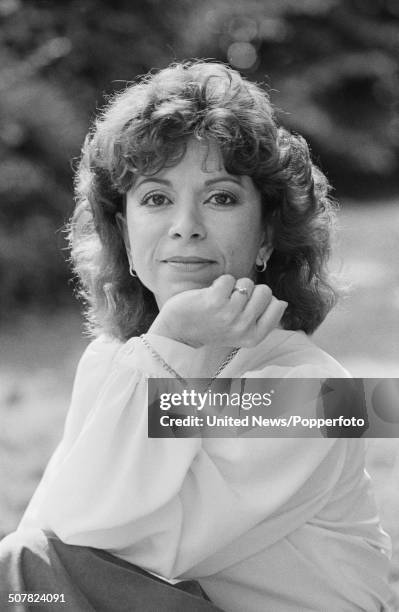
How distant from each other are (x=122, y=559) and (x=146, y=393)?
0.14 m

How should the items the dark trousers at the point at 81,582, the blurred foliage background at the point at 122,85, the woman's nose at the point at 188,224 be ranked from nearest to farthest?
the dark trousers at the point at 81,582 < the woman's nose at the point at 188,224 < the blurred foliage background at the point at 122,85

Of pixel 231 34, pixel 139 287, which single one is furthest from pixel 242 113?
pixel 231 34

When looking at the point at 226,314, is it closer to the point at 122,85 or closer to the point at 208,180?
the point at 208,180

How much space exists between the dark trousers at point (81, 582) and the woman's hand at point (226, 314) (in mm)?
200

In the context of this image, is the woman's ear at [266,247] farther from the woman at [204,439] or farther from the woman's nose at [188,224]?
the woman's nose at [188,224]

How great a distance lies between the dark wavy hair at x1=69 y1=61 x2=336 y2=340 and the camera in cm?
80

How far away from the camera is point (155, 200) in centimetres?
81

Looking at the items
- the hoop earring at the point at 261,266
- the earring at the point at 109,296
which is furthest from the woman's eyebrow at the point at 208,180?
the earring at the point at 109,296

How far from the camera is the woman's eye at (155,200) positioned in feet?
2.64

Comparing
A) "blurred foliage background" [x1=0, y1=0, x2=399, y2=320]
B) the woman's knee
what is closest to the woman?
the woman's knee

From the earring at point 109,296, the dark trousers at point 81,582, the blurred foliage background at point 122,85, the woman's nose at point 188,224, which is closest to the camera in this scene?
the dark trousers at point 81,582

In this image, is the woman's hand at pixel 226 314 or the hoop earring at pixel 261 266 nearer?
the woman's hand at pixel 226 314

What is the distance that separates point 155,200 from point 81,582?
1.16ft

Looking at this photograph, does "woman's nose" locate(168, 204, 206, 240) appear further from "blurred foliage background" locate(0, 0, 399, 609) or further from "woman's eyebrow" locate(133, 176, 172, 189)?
"blurred foliage background" locate(0, 0, 399, 609)
